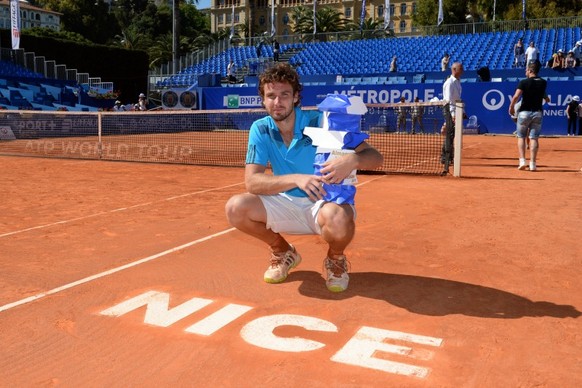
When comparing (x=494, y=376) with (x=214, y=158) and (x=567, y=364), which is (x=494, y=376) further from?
(x=214, y=158)

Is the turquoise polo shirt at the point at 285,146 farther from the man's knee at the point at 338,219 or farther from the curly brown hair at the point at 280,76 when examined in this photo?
the man's knee at the point at 338,219

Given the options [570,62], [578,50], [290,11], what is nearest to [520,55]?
[578,50]

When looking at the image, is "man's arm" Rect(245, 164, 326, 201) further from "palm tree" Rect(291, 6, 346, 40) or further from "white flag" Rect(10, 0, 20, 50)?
"palm tree" Rect(291, 6, 346, 40)

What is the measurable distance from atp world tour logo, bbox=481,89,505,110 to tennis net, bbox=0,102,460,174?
8.81 feet

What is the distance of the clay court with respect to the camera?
3059 millimetres

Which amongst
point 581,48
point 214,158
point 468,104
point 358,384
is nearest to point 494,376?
point 358,384

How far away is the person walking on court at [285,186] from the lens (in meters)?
3.99

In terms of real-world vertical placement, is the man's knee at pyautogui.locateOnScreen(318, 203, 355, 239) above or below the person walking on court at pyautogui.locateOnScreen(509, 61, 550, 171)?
below

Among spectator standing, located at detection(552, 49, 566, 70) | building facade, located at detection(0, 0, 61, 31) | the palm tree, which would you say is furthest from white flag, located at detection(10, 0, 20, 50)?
building facade, located at detection(0, 0, 61, 31)

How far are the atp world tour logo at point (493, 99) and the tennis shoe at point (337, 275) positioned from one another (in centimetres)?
2304

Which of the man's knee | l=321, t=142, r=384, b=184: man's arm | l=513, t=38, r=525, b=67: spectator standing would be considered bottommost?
the man's knee

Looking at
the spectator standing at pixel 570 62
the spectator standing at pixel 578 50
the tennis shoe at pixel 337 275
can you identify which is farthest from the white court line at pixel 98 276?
the spectator standing at pixel 578 50

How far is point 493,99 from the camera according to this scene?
25359mm

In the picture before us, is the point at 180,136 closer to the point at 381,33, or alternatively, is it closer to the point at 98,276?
the point at 381,33
